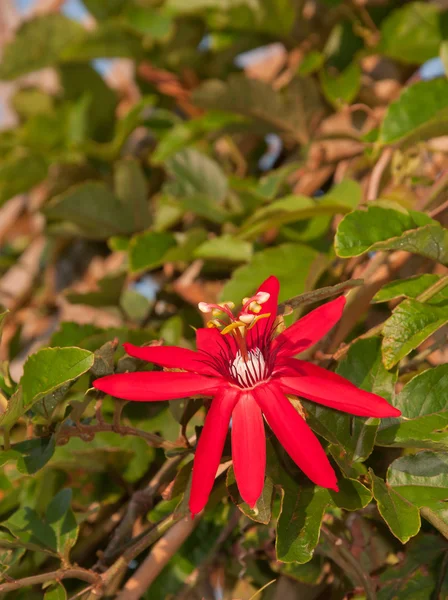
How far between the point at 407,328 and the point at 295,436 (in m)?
0.17

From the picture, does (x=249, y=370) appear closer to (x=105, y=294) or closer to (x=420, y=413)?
(x=420, y=413)

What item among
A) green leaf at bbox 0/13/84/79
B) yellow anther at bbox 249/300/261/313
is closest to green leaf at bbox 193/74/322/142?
green leaf at bbox 0/13/84/79

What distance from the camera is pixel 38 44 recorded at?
4.97 feet

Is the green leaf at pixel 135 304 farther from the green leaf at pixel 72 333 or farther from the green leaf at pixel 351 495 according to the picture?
the green leaf at pixel 351 495

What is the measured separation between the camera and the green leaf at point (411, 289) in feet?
2.14

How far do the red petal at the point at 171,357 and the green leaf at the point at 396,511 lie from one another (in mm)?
162

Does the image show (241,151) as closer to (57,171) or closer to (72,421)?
(57,171)

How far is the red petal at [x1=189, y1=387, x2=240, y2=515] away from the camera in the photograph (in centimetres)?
49

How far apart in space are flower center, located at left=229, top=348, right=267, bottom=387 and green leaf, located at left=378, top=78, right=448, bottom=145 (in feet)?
1.43

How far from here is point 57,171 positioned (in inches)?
61.5

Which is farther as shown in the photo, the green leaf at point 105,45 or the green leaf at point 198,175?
the green leaf at point 105,45

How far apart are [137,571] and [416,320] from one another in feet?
1.15

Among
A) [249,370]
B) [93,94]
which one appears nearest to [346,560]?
[249,370]

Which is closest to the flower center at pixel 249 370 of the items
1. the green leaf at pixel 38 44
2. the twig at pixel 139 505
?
the twig at pixel 139 505
